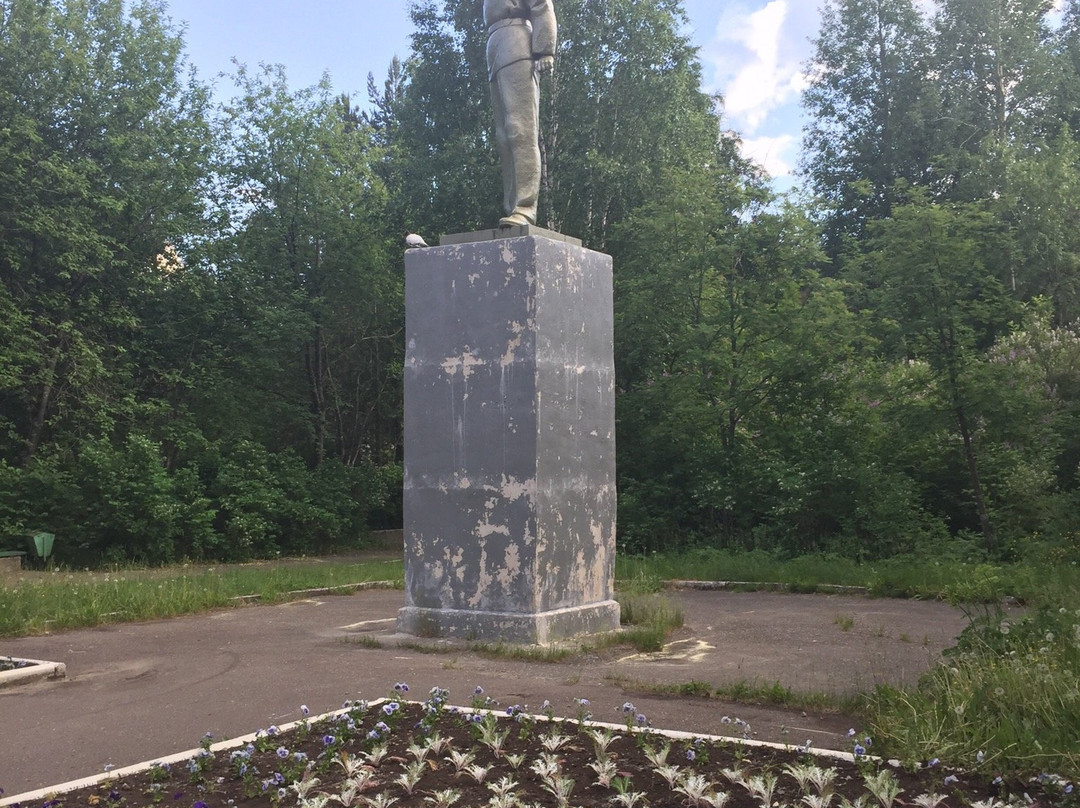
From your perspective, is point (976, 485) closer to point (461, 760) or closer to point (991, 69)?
point (461, 760)

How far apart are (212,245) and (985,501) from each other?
16744 millimetres

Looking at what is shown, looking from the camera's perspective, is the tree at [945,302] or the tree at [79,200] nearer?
the tree at [945,302]

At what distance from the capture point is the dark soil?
393 cm

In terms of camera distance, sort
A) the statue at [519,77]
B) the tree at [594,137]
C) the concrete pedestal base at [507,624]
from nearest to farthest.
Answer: the concrete pedestal base at [507,624] < the statue at [519,77] < the tree at [594,137]

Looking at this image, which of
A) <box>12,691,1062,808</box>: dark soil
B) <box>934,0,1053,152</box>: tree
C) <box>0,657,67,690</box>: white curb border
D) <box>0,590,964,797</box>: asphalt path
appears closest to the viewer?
<box>12,691,1062,808</box>: dark soil

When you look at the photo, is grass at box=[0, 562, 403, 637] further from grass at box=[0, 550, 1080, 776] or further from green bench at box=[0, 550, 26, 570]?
green bench at box=[0, 550, 26, 570]

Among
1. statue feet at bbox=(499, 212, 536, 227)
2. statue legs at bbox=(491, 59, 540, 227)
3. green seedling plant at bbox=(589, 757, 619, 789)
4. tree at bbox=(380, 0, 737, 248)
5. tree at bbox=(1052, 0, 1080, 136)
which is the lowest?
green seedling plant at bbox=(589, 757, 619, 789)

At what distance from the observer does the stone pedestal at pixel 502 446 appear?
26.5ft

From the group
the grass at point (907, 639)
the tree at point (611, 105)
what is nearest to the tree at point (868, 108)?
the tree at point (611, 105)

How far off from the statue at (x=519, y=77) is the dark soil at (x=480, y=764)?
16.3 feet

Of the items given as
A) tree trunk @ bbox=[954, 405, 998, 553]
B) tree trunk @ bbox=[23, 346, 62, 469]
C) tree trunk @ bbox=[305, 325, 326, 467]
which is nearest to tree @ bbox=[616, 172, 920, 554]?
tree trunk @ bbox=[954, 405, 998, 553]

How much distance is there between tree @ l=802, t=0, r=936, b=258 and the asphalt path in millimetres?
22779

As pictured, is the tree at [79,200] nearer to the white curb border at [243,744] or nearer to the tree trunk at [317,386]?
the tree trunk at [317,386]

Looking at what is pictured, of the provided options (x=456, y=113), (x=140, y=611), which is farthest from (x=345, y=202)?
(x=140, y=611)
